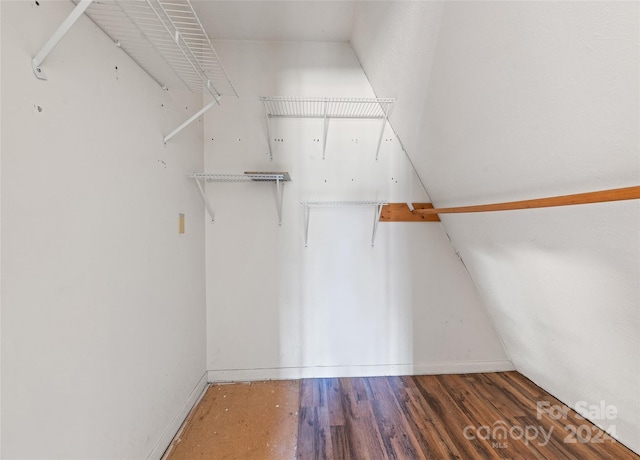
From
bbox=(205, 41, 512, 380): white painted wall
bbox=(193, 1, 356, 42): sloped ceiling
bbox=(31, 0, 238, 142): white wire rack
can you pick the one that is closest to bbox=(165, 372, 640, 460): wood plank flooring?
bbox=(205, 41, 512, 380): white painted wall

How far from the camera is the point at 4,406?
0.64 metres

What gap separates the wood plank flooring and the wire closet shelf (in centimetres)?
182

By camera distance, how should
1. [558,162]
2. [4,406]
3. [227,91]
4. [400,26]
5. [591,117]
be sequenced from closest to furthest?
[4,406] < [591,117] < [558,162] < [400,26] < [227,91]

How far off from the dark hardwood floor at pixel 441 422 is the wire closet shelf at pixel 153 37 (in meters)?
1.91

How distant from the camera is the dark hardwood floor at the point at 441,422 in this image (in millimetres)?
1389

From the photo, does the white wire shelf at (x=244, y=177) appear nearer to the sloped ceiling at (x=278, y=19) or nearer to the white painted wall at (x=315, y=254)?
the white painted wall at (x=315, y=254)

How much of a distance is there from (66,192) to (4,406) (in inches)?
22.6

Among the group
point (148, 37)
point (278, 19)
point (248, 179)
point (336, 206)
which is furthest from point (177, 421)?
point (278, 19)

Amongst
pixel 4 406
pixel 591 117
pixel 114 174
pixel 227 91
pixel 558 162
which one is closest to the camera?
pixel 4 406

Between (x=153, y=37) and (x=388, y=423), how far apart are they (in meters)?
2.27

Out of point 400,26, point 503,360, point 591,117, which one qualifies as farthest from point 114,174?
point 503,360

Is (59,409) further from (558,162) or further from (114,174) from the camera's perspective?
(558,162)

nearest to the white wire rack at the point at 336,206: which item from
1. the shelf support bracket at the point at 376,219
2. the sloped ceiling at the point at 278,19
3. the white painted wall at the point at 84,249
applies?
the shelf support bracket at the point at 376,219

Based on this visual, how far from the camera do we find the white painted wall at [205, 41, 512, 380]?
6.26 feet
